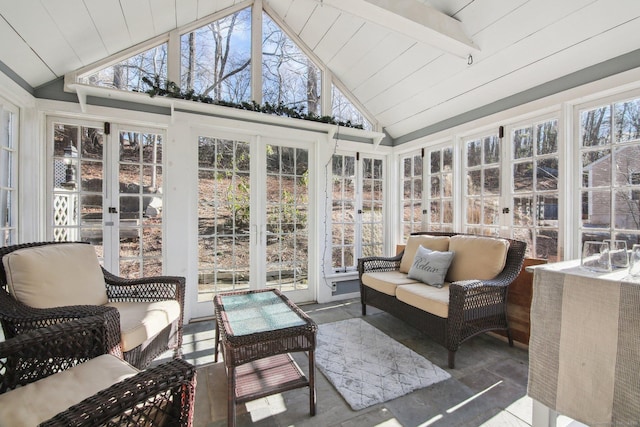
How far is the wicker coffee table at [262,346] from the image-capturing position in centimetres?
155

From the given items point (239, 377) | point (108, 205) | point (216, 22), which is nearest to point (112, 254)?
point (108, 205)

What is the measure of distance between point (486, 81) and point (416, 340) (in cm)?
259

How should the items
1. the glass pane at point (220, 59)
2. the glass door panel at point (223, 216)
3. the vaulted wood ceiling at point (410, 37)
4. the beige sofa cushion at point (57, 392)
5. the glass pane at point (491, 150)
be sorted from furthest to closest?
the glass door panel at point (223, 216) → the glass pane at point (220, 59) → the glass pane at point (491, 150) → the vaulted wood ceiling at point (410, 37) → the beige sofa cushion at point (57, 392)

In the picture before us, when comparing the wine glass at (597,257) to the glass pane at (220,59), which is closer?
the wine glass at (597,257)

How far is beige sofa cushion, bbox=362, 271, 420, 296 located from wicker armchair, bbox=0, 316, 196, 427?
2.13 m

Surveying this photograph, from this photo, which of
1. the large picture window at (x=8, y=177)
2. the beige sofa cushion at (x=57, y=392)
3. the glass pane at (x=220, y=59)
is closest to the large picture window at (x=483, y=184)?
the glass pane at (x=220, y=59)

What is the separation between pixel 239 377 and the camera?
1.83 meters

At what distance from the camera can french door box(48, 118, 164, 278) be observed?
2.71 meters

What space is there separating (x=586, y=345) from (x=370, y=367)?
54.4 inches

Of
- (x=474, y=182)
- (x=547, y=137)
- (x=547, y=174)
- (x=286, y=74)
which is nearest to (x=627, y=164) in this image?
(x=547, y=174)

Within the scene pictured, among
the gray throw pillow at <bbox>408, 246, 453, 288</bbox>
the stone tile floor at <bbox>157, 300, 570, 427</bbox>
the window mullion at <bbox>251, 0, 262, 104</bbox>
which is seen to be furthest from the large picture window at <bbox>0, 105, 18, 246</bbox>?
the gray throw pillow at <bbox>408, 246, 453, 288</bbox>

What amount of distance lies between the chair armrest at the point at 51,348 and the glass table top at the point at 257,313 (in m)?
0.65

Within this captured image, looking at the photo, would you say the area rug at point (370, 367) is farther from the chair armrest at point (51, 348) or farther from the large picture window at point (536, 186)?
the large picture window at point (536, 186)

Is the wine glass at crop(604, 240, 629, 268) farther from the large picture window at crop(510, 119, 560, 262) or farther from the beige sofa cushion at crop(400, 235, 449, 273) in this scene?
the beige sofa cushion at crop(400, 235, 449, 273)
